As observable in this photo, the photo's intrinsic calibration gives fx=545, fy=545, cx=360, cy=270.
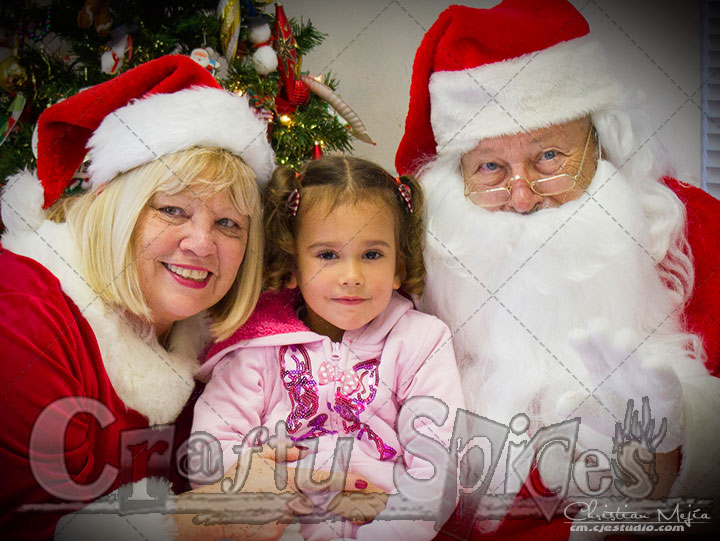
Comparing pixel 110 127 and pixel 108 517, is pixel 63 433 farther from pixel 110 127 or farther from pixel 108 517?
pixel 110 127

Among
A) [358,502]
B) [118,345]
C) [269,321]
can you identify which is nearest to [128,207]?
[118,345]

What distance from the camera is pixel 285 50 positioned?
1.96 meters

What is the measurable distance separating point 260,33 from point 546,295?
133cm

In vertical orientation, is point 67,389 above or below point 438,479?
above

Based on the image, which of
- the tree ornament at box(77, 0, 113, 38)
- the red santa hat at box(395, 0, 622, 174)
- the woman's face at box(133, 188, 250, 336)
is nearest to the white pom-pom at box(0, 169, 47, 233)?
→ the woman's face at box(133, 188, 250, 336)

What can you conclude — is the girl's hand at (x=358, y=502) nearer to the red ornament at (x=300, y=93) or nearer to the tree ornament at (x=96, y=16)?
the red ornament at (x=300, y=93)

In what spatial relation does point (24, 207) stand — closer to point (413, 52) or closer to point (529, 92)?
point (529, 92)

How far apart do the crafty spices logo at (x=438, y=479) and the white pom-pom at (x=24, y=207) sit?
0.50m

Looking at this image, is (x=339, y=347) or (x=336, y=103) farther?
(x=336, y=103)

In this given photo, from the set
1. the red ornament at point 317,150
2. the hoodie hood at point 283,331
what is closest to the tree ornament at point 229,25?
the red ornament at point 317,150

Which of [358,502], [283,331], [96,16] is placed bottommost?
[358,502]

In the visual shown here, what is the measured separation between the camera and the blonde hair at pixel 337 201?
144 centimetres

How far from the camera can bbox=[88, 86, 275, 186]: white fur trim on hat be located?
1.25 meters

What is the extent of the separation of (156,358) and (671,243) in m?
1.33
